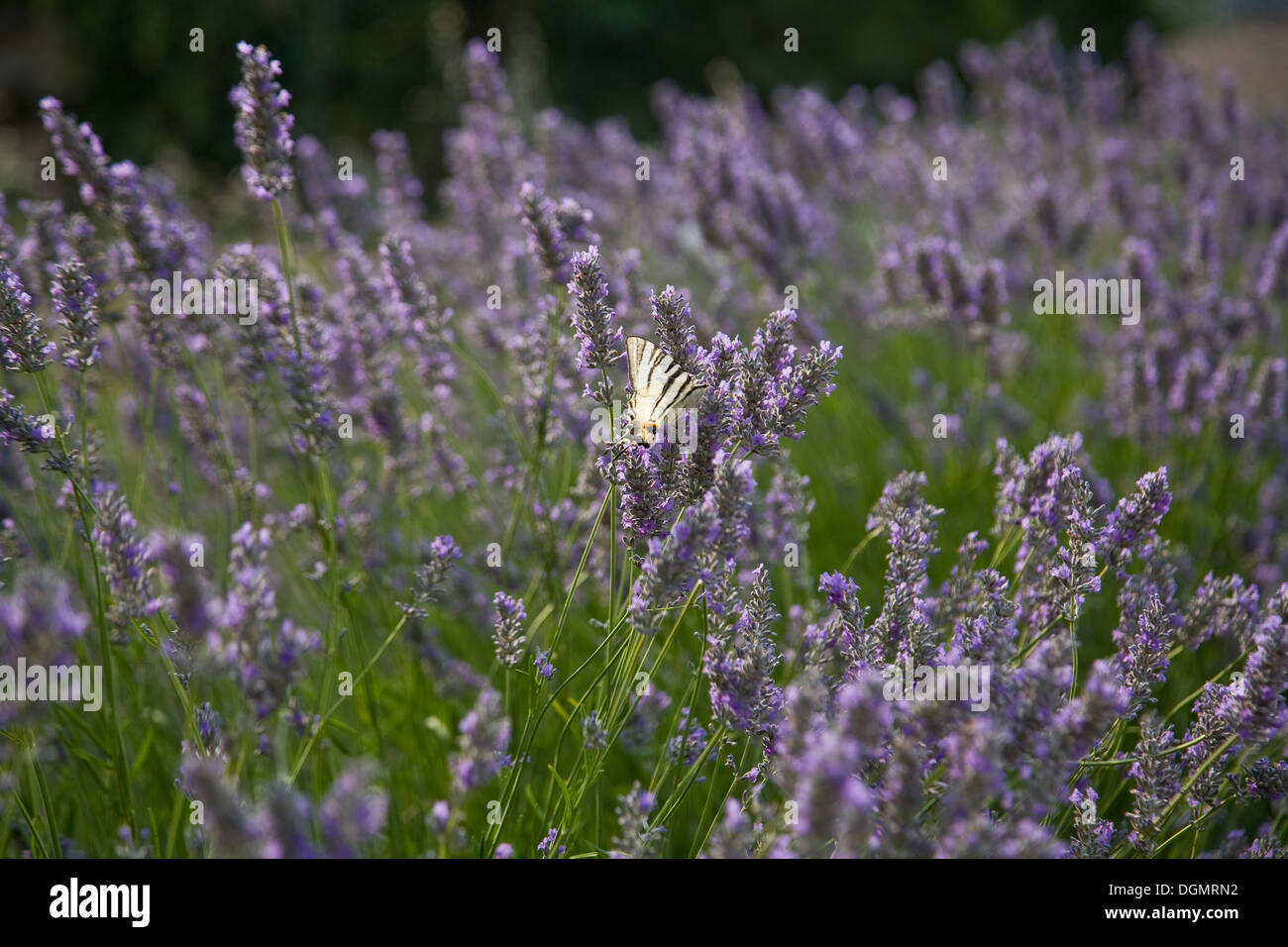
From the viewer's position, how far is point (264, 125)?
6.09ft

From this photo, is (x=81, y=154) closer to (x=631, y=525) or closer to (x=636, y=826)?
(x=631, y=525)

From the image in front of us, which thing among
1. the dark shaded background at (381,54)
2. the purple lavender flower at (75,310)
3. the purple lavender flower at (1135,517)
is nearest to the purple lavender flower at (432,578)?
the purple lavender flower at (75,310)

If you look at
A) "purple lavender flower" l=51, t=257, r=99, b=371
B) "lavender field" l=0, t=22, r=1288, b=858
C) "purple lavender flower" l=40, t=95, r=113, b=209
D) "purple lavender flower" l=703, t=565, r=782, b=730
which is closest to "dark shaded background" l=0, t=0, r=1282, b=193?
"lavender field" l=0, t=22, r=1288, b=858

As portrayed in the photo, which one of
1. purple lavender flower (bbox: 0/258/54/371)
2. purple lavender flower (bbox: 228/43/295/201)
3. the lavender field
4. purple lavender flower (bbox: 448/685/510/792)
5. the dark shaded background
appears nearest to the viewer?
purple lavender flower (bbox: 448/685/510/792)

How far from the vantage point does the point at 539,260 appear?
2.01 m

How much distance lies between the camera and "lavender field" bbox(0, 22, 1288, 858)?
4.18 ft

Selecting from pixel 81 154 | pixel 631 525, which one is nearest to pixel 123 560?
pixel 631 525

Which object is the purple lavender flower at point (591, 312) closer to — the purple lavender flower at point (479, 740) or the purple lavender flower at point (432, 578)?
the purple lavender flower at point (432, 578)

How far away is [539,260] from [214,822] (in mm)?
1347

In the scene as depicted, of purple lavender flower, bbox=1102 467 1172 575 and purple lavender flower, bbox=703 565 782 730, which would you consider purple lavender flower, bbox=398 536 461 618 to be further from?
purple lavender flower, bbox=1102 467 1172 575

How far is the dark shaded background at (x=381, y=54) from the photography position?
40.2 ft

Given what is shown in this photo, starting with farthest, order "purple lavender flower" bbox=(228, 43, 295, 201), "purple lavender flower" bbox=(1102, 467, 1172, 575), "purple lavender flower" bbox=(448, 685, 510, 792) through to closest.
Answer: "purple lavender flower" bbox=(228, 43, 295, 201), "purple lavender flower" bbox=(1102, 467, 1172, 575), "purple lavender flower" bbox=(448, 685, 510, 792)

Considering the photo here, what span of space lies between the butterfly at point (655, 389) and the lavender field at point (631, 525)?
3 cm

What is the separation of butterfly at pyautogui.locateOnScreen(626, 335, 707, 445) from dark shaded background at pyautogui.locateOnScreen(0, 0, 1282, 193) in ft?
35.2
